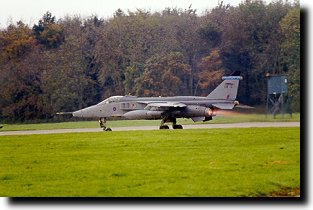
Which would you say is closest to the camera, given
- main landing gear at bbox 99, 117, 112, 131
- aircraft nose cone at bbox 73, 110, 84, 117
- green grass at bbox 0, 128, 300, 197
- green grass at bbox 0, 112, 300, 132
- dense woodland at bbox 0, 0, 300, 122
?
green grass at bbox 0, 128, 300, 197

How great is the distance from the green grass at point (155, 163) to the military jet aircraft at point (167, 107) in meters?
0.47

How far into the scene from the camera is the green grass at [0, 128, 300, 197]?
37.7 feet

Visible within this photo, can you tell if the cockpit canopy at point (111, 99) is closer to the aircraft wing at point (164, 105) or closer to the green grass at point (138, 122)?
the green grass at point (138, 122)

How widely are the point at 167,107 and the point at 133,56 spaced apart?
1.56m

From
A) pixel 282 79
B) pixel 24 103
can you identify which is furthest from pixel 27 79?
pixel 282 79

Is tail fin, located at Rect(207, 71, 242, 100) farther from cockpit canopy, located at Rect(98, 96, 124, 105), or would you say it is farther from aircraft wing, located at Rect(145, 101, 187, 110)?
cockpit canopy, located at Rect(98, 96, 124, 105)

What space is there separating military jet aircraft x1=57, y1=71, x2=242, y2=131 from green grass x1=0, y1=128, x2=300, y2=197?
468mm

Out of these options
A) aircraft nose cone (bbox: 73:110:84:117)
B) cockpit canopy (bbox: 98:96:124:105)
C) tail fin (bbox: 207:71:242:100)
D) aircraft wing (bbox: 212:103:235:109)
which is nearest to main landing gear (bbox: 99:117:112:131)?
cockpit canopy (bbox: 98:96:124:105)

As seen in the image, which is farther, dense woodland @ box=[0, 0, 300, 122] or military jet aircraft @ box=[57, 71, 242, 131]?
military jet aircraft @ box=[57, 71, 242, 131]

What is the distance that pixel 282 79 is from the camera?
12.3 metres

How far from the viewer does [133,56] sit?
521 inches

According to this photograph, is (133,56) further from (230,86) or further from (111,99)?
(230,86)

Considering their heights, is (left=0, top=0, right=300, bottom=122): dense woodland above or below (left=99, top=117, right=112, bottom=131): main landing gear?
above

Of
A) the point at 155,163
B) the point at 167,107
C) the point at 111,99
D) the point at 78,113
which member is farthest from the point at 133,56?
the point at 155,163
